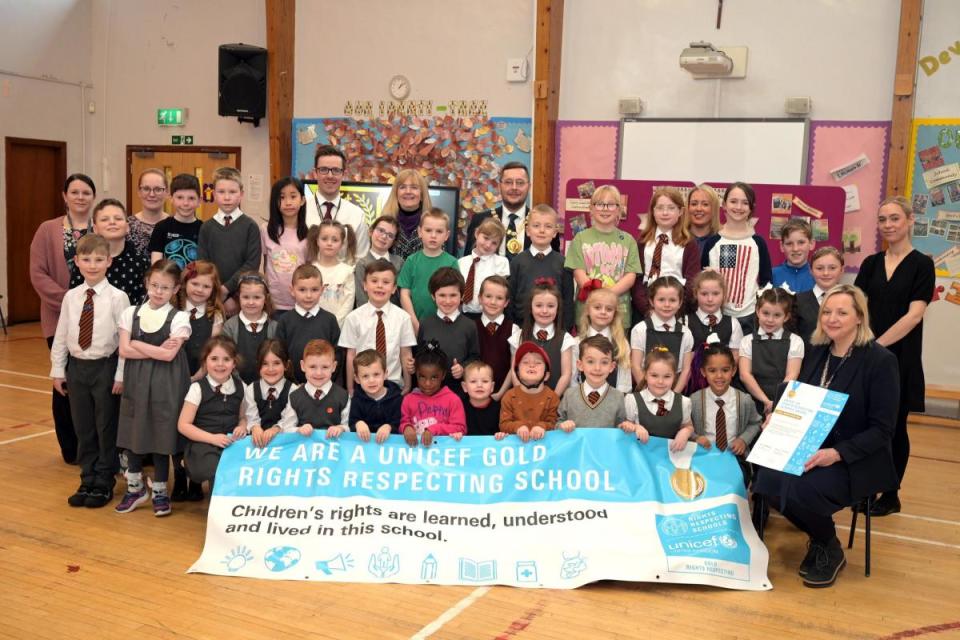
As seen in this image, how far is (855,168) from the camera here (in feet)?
25.9

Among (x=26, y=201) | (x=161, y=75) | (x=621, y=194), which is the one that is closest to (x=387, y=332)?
(x=621, y=194)

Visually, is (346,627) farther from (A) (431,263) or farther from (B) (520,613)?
(A) (431,263)

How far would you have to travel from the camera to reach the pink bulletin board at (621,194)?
816cm

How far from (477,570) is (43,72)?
34.0 ft

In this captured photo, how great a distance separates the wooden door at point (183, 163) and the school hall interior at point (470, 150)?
4 cm

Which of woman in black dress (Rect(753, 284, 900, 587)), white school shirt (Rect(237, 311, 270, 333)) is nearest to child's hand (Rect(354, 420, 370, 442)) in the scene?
white school shirt (Rect(237, 311, 270, 333))

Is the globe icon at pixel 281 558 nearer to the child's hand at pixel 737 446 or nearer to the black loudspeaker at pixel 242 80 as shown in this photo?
the child's hand at pixel 737 446

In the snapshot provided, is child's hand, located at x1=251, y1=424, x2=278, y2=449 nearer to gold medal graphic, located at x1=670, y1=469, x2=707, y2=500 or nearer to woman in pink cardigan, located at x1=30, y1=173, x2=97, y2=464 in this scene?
woman in pink cardigan, located at x1=30, y1=173, x2=97, y2=464

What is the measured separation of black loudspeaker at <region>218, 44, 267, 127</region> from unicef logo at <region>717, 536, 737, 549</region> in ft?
26.7

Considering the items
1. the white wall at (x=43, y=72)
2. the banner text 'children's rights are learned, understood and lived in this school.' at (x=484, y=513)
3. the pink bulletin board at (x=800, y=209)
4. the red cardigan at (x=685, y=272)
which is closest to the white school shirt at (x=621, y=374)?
the red cardigan at (x=685, y=272)

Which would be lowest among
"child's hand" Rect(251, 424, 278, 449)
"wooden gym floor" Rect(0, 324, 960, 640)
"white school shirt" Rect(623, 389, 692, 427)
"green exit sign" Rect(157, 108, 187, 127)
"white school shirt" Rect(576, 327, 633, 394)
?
"wooden gym floor" Rect(0, 324, 960, 640)

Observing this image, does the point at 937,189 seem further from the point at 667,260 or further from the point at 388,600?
the point at 388,600

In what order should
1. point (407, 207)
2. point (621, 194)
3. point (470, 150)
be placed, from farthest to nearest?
point (470, 150), point (621, 194), point (407, 207)

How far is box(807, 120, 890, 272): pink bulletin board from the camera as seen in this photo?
7.83 metres
